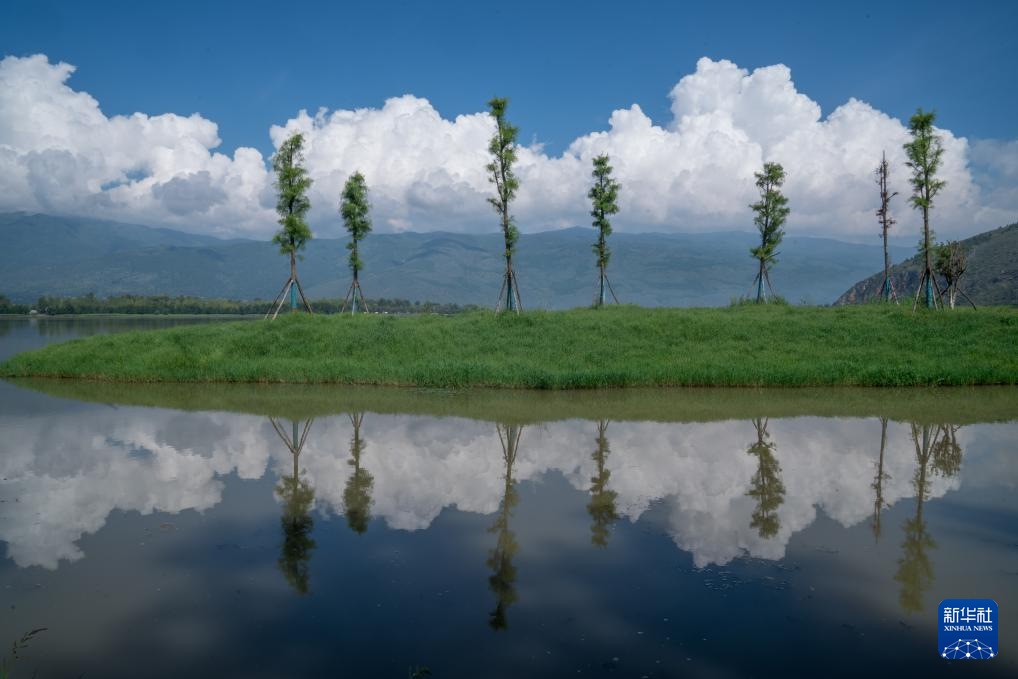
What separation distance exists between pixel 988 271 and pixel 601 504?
3251 inches

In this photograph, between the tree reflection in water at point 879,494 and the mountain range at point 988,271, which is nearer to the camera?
the tree reflection in water at point 879,494

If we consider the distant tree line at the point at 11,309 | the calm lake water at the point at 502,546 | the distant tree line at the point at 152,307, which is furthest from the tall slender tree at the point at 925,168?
the distant tree line at the point at 11,309

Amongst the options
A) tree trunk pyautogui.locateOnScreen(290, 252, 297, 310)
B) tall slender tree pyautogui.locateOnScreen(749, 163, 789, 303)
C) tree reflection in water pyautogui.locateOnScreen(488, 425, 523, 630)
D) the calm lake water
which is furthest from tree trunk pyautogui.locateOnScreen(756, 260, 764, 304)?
tree reflection in water pyautogui.locateOnScreen(488, 425, 523, 630)

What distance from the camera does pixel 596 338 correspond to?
91.4ft

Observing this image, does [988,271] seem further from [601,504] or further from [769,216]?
[601,504]

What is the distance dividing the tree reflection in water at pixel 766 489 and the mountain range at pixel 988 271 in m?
52.2

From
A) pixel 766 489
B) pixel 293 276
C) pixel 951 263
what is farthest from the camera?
pixel 951 263

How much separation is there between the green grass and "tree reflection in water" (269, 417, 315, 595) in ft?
39.8

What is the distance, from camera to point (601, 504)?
9.50 m

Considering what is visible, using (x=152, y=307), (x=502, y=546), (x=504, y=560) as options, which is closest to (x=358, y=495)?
(x=502, y=546)

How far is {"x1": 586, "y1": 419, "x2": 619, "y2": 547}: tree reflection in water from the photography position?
827 cm

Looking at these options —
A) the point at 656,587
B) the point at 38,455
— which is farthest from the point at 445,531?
the point at 38,455

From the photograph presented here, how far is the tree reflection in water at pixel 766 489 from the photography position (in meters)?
8.62

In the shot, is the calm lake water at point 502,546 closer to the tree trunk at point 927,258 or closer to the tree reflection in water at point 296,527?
the tree reflection in water at point 296,527
